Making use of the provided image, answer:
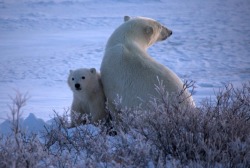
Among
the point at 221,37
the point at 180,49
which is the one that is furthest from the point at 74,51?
the point at 221,37

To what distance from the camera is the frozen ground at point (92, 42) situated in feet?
25.2

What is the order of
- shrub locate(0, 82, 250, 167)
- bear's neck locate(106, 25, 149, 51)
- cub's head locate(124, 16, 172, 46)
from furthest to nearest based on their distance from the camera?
cub's head locate(124, 16, 172, 46), bear's neck locate(106, 25, 149, 51), shrub locate(0, 82, 250, 167)

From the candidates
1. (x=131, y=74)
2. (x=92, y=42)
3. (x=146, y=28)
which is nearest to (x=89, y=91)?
(x=131, y=74)

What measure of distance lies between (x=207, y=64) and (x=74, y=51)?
325 cm

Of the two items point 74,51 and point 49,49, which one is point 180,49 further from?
point 49,49

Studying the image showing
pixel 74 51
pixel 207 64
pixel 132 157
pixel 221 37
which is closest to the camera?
pixel 132 157

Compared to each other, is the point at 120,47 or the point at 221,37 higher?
the point at 120,47

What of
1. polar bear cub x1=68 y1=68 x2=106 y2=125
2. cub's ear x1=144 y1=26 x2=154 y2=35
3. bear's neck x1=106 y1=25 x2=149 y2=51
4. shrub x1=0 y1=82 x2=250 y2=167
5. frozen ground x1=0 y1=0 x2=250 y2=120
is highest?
cub's ear x1=144 y1=26 x2=154 y2=35

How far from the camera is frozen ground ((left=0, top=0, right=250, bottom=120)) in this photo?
768 centimetres

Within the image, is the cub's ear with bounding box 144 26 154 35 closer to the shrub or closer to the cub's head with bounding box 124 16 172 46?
the cub's head with bounding box 124 16 172 46

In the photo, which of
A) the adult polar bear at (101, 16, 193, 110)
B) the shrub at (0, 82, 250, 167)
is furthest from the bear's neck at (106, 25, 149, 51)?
the shrub at (0, 82, 250, 167)

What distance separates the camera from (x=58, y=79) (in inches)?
322

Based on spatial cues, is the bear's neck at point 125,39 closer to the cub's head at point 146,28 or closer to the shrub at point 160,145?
the cub's head at point 146,28

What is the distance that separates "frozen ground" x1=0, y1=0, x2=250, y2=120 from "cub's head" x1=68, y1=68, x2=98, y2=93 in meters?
0.46
